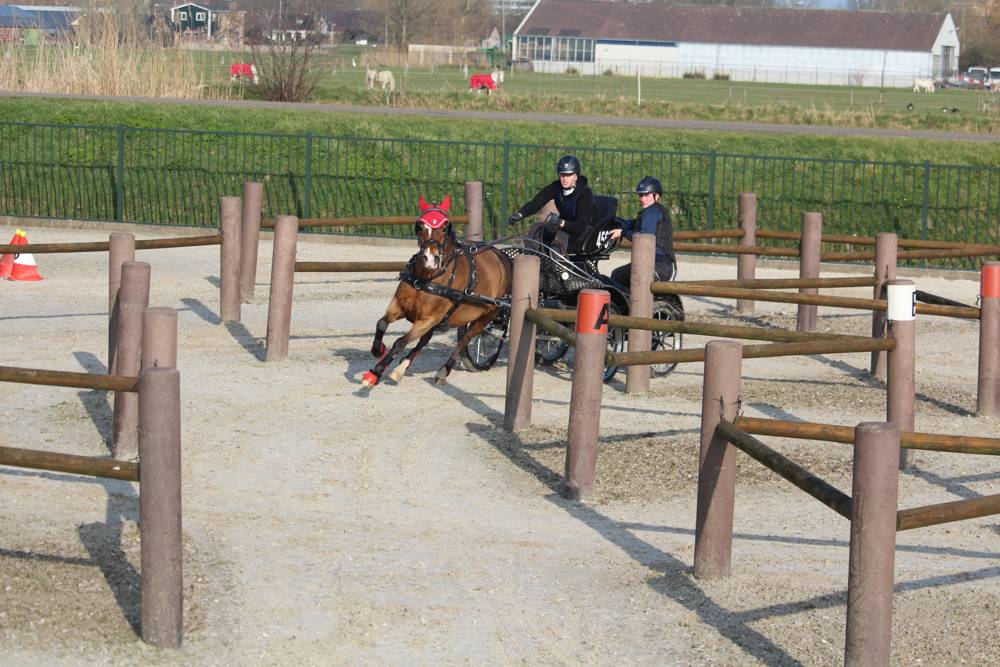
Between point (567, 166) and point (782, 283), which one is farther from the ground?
point (567, 166)

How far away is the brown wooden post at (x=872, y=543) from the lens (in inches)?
229

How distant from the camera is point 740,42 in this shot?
313ft

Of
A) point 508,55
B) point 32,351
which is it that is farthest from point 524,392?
point 508,55

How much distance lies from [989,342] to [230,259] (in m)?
7.13

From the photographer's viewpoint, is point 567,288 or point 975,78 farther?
point 975,78

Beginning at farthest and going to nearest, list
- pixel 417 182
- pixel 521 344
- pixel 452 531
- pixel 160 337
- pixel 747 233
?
pixel 417 182
pixel 747 233
pixel 521 344
pixel 452 531
pixel 160 337

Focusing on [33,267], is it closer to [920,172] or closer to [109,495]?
[109,495]

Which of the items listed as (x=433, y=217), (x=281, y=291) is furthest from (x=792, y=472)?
(x=281, y=291)

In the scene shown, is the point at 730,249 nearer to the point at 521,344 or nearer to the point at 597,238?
the point at 597,238

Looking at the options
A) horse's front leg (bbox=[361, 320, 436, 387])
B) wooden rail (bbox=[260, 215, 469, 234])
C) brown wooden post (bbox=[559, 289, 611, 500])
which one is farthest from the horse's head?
wooden rail (bbox=[260, 215, 469, 234])

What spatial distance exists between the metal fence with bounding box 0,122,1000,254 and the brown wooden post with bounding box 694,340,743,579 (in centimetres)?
1580

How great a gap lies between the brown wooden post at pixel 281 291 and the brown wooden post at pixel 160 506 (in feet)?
22.4

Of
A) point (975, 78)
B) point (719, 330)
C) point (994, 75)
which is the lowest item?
point (719, 330)

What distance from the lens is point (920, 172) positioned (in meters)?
25.5
